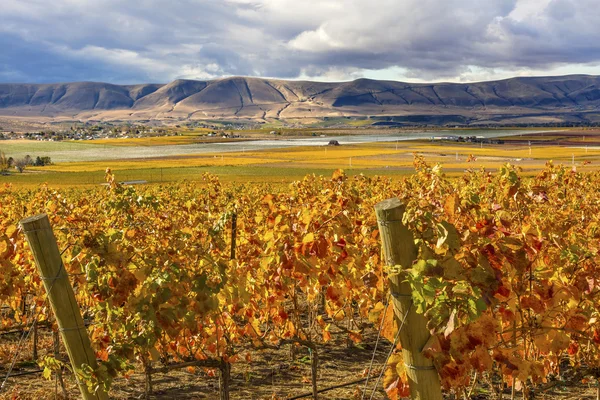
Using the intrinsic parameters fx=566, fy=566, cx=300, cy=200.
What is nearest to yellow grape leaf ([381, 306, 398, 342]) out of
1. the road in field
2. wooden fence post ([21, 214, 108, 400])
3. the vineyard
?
the vineyard

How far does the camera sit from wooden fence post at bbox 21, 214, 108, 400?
337 cm

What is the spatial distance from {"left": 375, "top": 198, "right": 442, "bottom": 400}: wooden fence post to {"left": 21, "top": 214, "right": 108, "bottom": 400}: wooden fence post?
6.60 ft

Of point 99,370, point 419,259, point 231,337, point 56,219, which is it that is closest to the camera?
point 419,259

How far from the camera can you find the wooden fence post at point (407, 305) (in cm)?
266

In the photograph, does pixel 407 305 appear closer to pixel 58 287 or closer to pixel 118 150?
pixel 58 287

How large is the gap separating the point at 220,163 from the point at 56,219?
6778 centimetres

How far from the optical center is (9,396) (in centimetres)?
713

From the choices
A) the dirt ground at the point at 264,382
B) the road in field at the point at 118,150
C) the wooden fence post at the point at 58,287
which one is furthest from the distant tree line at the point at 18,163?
the wooden fence post at the point at 58,287

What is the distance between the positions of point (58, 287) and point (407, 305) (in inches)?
84.2

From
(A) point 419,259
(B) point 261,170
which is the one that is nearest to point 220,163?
(B) point 261,170

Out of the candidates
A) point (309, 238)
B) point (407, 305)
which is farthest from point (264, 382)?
point (407, 305)

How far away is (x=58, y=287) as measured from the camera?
347 centimetres

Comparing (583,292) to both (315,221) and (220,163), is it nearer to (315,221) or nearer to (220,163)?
(315,221)

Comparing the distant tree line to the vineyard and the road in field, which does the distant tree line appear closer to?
the road in field
